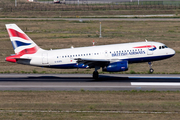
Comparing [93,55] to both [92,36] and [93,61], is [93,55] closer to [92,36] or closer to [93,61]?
[93,61]

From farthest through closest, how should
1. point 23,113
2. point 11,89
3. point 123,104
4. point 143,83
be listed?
point 143,83 → point 11,89 → point 123,104 → point 23,113

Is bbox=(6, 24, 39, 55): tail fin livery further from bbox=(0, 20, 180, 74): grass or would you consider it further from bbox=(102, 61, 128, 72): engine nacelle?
bbox=(102, 61, 128, 72): engine nacelle

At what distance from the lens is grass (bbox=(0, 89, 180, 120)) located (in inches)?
937

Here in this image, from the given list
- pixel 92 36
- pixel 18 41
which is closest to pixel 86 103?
pixel 18 41

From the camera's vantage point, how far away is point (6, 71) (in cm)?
4659

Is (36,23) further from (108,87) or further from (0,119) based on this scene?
(0,119)

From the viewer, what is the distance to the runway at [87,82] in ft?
115

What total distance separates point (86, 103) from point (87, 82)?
10592 millimetres

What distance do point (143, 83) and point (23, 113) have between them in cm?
1757

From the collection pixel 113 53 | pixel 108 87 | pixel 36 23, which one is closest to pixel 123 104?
pixel 108 87

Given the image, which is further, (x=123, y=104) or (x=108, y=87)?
Answer: (x=108, y=87)

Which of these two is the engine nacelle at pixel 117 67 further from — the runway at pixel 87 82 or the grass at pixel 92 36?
the grass at pixel 92 36

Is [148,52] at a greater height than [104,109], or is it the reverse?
[148,52]

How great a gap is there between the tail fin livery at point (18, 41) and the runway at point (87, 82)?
149 inches
